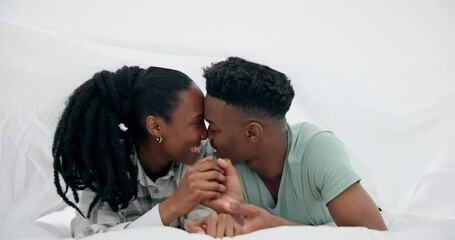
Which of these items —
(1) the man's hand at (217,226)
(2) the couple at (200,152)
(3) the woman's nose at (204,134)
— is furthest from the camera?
(3) the woman's nose at (204,134)

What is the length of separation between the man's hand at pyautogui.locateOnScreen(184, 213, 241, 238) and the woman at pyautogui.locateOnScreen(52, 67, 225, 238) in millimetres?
172

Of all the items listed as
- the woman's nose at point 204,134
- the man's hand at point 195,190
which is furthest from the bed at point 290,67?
the man's hand at point 195,190

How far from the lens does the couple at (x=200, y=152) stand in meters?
1.30

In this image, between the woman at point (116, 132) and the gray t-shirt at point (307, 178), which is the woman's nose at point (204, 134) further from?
the gray t-shirt at point (307, 178)

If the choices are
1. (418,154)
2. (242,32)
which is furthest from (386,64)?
(242,32)

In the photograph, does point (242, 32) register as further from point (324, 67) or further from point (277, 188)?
point (277, 188)

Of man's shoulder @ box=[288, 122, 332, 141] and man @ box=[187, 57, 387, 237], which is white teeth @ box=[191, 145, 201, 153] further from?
man's shoulder @ box=[288, 122, 332, 141]

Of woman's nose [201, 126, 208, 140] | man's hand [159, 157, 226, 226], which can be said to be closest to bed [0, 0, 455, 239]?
woman's nose [201, 126, 208, 140]

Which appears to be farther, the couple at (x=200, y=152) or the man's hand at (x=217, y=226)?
the couple at (x=200, y=152)

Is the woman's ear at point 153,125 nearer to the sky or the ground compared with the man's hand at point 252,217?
nearer to the sky

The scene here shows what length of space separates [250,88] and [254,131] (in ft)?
0.34

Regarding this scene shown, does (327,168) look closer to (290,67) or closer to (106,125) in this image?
(290,67)

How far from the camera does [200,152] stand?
148cm

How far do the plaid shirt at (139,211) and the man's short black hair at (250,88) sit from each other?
21cm
